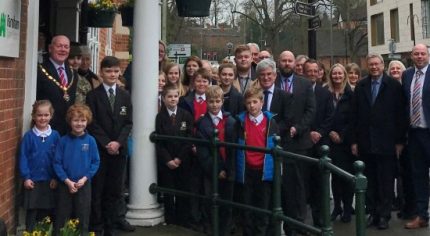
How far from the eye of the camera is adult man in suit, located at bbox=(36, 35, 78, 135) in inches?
202

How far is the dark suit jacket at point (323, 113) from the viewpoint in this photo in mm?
6434

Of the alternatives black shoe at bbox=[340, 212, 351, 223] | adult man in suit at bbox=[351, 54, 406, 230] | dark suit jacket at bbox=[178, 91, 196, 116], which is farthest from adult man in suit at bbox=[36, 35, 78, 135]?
black shoe at bbox=[340, 212, 351, 223]

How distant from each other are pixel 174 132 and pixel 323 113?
1863 millimetres

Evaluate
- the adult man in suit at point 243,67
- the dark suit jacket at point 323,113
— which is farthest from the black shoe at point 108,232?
the dark suit jacket at point 323,113

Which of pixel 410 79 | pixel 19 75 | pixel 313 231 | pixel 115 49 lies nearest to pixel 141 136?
pixel 19 75

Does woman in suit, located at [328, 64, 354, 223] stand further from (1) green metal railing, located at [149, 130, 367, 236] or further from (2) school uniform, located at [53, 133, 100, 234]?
(2) school uniform, located at [53, 133, 100, 234]

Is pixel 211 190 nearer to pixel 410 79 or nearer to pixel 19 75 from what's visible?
pixel 19 75

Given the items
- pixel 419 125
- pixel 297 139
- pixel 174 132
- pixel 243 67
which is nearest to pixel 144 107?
pixel 174 132

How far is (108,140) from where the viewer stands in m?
5.30

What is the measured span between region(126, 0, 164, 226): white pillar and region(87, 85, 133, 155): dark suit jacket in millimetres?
433

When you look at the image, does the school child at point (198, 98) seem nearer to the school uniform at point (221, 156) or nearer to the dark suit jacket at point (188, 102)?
the dark suit jacket at point (188, 102)

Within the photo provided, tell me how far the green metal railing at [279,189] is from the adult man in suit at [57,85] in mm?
1060

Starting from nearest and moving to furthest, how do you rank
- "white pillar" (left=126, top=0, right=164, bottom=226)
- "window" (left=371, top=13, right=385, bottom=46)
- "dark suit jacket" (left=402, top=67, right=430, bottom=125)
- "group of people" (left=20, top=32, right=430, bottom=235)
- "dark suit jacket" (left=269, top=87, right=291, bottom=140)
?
"group of people" (left=20, top=32, right=430, bottom=235) → "dark suit jacket" (left=269, top=87, right=291, bottom=140) → "white pillar" (left=126, top=0, right=164, bottom=226) → "dark suit jacket" (left=402, top=67, right=430, bottom=125) → "window" (left=371, top=13, right=385, bottom=46)

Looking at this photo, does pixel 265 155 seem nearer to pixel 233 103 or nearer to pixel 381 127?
pixel 233 103
